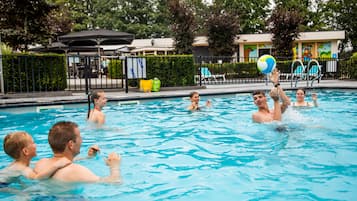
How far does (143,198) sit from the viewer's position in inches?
147

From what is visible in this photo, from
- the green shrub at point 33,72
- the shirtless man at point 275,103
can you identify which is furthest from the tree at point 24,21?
the shirtless man at point 275,103

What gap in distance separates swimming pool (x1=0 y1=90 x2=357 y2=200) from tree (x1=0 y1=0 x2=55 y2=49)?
17.6ft

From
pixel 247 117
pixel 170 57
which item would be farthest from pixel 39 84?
pixel 247 117

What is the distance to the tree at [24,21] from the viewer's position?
13.7 m

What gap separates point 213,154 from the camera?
214 inches

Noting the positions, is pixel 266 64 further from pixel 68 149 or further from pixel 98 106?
pixel 68 149

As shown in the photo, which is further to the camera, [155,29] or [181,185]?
[155,29]

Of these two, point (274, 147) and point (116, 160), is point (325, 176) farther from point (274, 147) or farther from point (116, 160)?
point (116, 160)

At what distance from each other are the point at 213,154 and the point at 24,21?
451 inches

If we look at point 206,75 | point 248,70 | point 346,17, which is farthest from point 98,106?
point 346,17

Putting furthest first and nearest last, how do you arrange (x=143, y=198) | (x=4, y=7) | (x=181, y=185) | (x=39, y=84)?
(x=4, y=7), (x=39, y=84), (x=181, y=185), (x=143, y=198)

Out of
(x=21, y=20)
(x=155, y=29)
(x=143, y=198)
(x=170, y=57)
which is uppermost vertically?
(x=155, y=29)

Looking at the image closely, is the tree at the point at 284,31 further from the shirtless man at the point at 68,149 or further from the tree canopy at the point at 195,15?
the shirtless man at the point at 68,149

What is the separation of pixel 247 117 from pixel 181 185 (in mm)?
4876
